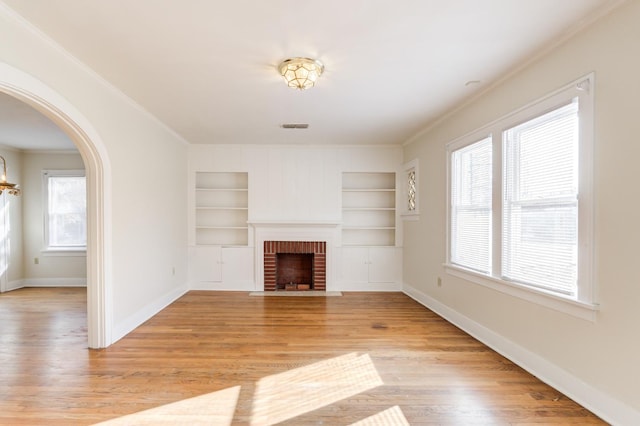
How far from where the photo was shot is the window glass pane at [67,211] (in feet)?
19.5

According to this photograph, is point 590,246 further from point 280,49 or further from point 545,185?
point 280,49

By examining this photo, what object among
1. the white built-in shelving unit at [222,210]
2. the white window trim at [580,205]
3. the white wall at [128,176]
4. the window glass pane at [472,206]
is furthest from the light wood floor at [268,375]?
the white built-in shelving unit at [222,210]

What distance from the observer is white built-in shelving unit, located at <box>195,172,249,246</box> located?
578 centimetres

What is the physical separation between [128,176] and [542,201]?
4083mm

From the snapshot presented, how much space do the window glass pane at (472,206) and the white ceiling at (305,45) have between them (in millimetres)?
655

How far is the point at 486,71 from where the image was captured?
2.77m

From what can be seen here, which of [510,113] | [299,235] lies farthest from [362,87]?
[299,235]

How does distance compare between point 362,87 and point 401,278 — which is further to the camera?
point 401,278

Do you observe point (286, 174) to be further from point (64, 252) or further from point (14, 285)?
point (14, 285)

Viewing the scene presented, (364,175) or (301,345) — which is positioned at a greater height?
(364,175)

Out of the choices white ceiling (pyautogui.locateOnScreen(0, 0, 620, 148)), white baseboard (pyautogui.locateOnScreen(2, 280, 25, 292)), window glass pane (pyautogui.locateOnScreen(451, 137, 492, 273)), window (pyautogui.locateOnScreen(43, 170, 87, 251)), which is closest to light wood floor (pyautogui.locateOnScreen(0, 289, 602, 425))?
window glass pane (pyautogui.locateOnScreen(451, 137, 492, 273))

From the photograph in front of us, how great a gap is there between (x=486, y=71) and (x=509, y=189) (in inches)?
42.9

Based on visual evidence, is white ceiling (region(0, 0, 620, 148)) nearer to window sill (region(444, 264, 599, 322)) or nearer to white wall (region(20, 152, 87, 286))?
window sill (region(444, 264, 599, 322))

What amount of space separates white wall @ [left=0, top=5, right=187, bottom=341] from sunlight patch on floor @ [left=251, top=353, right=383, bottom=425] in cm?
192
